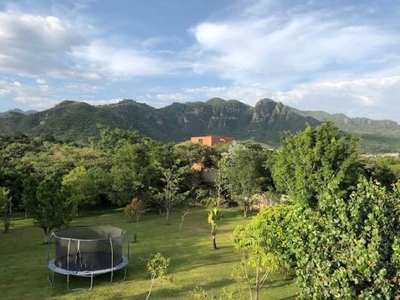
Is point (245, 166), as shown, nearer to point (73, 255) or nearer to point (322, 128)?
point (322, 128)

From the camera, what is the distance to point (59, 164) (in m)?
36.2

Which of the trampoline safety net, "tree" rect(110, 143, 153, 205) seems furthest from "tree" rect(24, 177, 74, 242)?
"tree" rect(110, 143, 153, 205)

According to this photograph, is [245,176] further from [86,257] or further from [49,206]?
[86,257]

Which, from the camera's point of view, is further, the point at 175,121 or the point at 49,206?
the point at 175,121

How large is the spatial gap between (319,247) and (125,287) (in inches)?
468

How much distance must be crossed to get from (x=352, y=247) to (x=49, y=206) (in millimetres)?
20316

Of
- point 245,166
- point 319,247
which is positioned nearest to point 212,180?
point 245,166

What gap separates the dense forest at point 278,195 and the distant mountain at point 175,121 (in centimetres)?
2366

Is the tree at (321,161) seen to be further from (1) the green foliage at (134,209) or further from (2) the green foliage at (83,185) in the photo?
(2) the green foliage at (83,185)

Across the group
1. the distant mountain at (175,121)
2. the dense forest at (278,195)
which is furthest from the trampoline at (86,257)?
the distant mountain at (175,121)

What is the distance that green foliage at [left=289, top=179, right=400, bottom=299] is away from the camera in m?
4.40

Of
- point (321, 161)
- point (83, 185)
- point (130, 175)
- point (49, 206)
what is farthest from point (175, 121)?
point (321, 161)

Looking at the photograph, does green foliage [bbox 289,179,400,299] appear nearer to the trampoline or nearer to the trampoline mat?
the trampoline

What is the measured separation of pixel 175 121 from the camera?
422 feet
